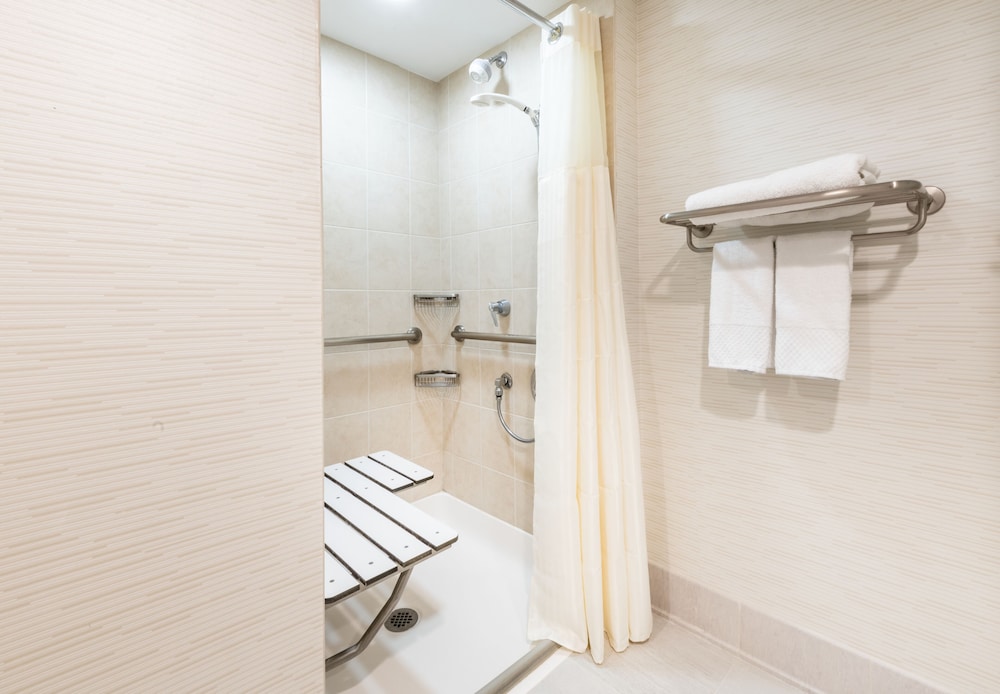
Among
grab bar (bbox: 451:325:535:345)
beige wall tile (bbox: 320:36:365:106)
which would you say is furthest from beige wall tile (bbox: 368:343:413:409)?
beige wall tile (bbox: 320:36:365:106)

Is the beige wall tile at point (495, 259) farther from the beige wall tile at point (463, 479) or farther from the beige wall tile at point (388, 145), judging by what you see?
the beige wall tile at point (463, 479)

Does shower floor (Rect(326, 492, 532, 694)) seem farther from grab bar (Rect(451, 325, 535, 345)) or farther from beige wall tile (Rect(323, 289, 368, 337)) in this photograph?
beige wall tile (Rect(323, 289, 368, 337))

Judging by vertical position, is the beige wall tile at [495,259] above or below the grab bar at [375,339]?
above

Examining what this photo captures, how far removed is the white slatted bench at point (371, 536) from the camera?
1107mm

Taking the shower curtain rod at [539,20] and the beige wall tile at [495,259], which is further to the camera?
the beige wall tile at [495,259]

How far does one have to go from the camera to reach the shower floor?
1.28 m

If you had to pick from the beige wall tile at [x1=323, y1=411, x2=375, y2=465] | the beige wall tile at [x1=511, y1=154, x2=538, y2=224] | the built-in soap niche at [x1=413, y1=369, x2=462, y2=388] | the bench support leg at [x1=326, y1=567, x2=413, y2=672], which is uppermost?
the beige wall tile at [x1=511, y1=154, x2=538, y2=224]

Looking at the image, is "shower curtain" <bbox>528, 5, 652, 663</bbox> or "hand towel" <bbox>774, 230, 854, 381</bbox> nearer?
"hand towel" <bbox>774, 230, 854, 381</bbox>

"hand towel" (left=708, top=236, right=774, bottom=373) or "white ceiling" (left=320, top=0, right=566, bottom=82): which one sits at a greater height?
"white ceiling" (left=320, top=0, right=566, bottom=82)

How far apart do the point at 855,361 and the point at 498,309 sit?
1207 millimetres

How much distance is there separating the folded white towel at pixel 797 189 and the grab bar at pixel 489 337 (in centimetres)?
78

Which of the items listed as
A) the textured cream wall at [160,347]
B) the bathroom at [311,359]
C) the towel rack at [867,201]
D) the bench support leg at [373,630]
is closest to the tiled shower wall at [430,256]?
the bathroom at [311,359]

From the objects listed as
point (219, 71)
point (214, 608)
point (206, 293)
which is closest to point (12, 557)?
point (214, 608)

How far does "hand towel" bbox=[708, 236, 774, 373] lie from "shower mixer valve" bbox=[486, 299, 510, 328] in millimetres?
856
